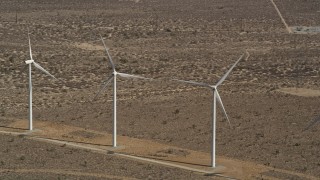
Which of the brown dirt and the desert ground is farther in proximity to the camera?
the desert ground

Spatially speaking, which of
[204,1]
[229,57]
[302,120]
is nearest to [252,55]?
[229,57]

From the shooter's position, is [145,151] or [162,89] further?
[162,89]

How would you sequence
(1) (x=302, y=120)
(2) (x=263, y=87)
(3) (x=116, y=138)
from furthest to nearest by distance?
(2) (x=263, y=87)
(1) (x=302, y=120)
(3) (x=116, y=138)

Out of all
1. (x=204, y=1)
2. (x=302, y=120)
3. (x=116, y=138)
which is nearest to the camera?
(x=116, y=138)

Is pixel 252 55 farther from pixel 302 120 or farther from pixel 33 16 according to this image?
pixel 33 16

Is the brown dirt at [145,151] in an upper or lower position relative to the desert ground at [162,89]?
upper

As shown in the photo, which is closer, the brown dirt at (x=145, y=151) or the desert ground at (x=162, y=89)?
the brown dirt at (x=145, y=151)

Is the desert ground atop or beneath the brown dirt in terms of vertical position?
beneath

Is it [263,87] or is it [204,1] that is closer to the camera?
[263,87]
